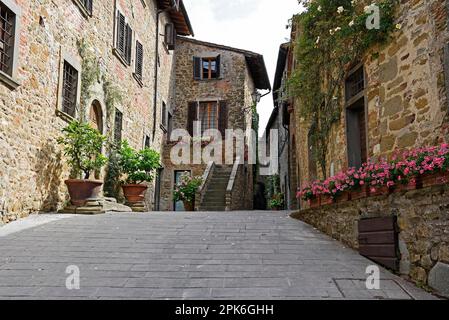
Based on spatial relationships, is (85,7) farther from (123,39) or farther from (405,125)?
(405,125)

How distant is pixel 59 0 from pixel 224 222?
231 inches

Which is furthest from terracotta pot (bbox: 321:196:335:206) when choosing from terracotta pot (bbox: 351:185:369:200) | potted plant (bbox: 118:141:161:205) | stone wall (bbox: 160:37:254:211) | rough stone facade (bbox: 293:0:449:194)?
stone wall (bbox: 160:37:254:211)

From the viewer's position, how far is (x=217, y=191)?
15.2 m

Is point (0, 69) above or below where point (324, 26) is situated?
below

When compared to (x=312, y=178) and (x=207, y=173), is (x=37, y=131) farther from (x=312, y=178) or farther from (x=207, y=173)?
(x=207, y=173)

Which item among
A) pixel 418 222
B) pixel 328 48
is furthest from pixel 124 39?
pixel 418 222

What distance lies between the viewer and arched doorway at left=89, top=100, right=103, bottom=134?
34.9 feet

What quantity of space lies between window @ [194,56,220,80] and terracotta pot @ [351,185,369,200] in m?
14.2

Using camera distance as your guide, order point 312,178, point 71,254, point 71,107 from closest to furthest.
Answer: point 71,254
point 71,107
point 312,178

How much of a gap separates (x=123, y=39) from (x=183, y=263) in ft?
31.3

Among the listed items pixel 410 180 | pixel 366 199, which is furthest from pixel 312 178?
pixel 410 180

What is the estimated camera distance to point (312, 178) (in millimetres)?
→ 10156

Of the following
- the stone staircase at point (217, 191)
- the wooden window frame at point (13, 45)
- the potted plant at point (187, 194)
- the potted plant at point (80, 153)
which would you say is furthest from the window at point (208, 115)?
the wooden window frame at point (13, 45)

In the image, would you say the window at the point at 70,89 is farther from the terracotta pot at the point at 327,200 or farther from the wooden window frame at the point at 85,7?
the terracotta pot at the point at 327,200
